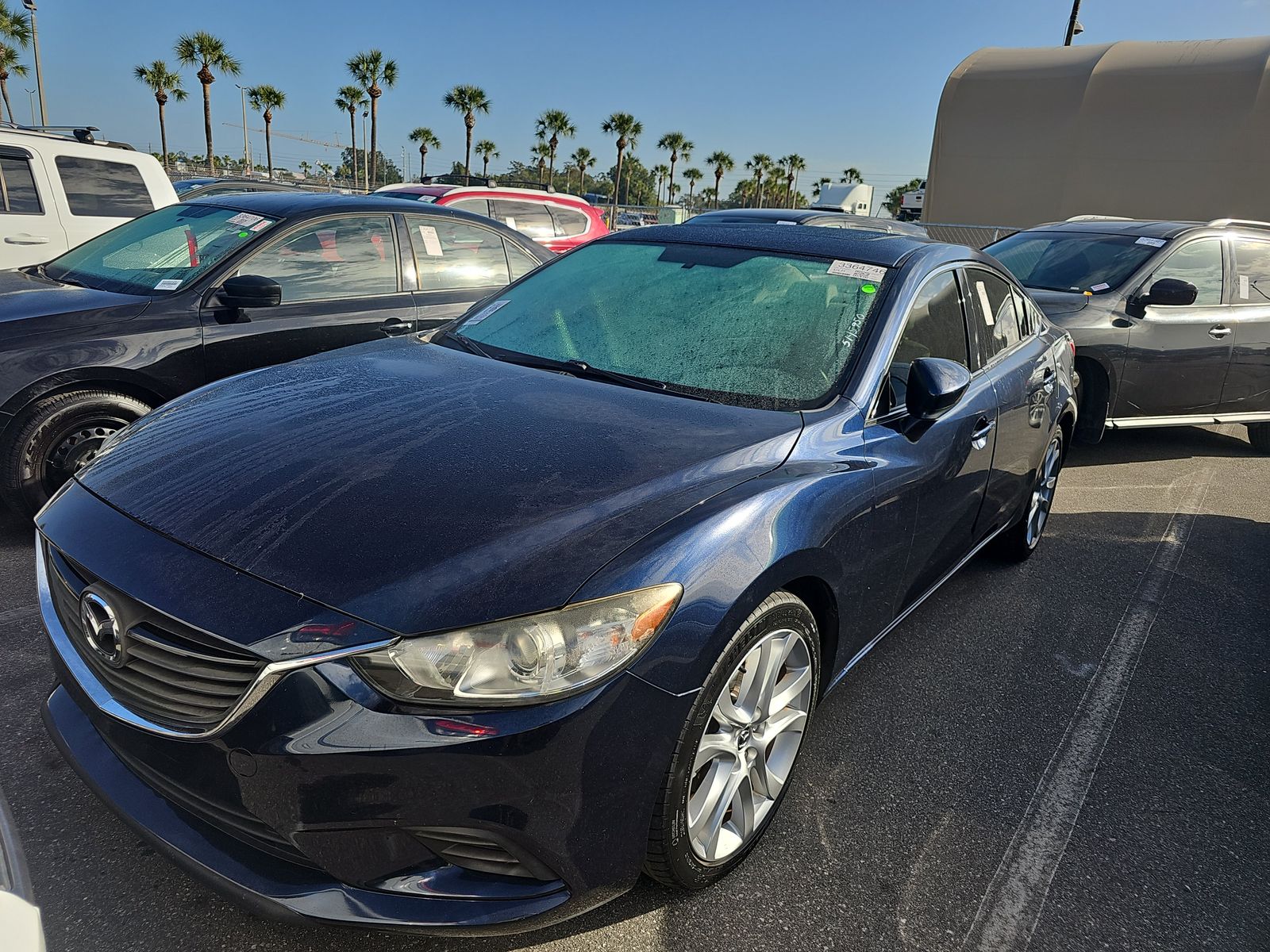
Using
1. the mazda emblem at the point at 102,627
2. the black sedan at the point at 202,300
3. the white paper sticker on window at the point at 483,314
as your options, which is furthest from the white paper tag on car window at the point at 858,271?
the black sedan at the point at 202,300

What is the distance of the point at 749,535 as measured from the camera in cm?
204

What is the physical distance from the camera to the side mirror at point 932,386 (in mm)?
2646

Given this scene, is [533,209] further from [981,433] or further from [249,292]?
[981,433]

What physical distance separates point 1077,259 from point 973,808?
5.58 meters

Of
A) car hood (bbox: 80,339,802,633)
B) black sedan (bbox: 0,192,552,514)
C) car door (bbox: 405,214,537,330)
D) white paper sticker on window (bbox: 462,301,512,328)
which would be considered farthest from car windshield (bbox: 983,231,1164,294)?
car hood (bbox: 80,339,802,633)

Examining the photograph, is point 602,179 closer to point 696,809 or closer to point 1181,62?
point 1181,62

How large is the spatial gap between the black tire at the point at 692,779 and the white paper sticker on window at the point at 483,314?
1.78 metres

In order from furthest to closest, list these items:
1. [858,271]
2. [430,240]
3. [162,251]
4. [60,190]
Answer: [60,190] → [430,240] → [162,251] → [858,271]

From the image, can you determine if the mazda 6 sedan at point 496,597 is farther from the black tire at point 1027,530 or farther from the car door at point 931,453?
the black tire at point 1027,530

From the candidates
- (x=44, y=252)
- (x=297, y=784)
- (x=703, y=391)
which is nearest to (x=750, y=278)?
(x=703, y=391)

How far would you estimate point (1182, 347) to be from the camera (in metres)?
6.31

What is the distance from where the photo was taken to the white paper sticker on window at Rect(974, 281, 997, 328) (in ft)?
11.7

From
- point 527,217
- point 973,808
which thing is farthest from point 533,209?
point 973,808

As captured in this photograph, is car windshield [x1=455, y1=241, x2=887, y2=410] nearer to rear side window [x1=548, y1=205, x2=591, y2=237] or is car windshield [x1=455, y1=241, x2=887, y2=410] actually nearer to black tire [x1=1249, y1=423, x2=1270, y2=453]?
black tire [x1=1249, y1=423, x2=1270, y2=453]
